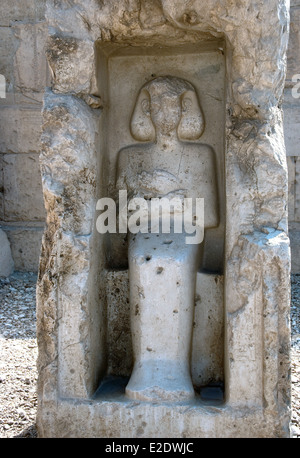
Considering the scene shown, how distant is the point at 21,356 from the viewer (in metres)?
3.17

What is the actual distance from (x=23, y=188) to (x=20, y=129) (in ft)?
1.68

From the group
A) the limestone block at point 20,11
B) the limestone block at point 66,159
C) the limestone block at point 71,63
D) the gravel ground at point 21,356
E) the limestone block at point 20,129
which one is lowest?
the gravel ground at point 21,356

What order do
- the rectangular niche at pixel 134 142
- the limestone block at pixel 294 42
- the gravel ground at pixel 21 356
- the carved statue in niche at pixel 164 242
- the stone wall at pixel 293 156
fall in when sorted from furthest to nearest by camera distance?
the stone wall at pixel 293 156
the limestone block at pixel 294 42
the gravel ground at pixel 21 356
the rectangular niche at pixel 134 142
the carved statue in niche at pixel 164 242

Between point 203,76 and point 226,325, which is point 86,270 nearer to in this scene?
point 226,325

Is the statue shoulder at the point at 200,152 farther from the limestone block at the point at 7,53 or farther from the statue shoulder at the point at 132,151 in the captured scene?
the limestone block at the point at 7,53

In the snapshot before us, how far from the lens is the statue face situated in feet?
7.44

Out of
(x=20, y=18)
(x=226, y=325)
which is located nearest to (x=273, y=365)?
(x=226, y=325)

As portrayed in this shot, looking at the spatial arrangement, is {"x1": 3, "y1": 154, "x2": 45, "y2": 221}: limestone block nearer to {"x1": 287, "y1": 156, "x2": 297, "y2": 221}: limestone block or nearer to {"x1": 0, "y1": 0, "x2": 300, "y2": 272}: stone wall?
{"x1": 0, "y1": 0, "x2": 300, "y2": 272}: stone wall

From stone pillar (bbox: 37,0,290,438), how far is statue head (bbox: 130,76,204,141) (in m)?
0.16

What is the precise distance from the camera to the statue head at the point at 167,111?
7.45ft

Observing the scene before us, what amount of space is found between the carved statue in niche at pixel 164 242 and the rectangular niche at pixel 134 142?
52 millimetres

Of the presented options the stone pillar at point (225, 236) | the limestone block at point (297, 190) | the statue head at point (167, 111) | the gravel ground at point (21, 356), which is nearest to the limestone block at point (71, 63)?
the stone pillar at point (225, 236)

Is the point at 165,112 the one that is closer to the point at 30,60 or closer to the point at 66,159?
the point at 66,159

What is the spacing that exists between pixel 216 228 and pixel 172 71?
0.68 metres
